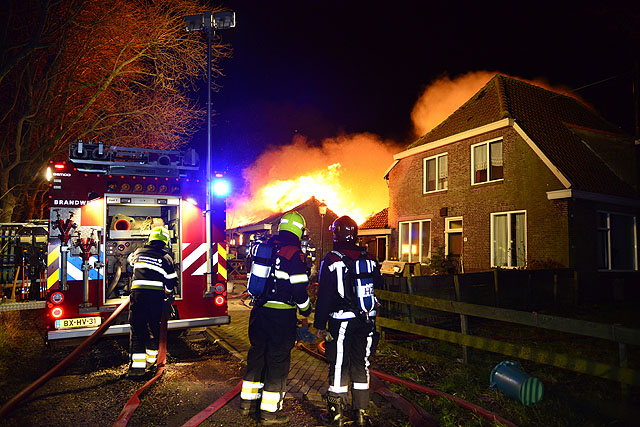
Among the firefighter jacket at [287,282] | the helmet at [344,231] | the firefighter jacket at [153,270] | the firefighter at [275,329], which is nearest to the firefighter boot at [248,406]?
the firefighter at [275,329]

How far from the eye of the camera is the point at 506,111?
48.4ft

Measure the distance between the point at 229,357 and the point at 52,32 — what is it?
864 cm

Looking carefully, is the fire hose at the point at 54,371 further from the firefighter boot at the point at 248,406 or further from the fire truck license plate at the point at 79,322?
the firefighter boot at the point at 248,406

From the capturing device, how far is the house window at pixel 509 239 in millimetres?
13844

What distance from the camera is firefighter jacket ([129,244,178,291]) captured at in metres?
5.62

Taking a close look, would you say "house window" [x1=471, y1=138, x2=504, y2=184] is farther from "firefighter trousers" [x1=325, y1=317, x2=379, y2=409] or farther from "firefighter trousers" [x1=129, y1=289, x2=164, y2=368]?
"firefighter trousers" [x1=129, y1=289, x2=164, y2=368]

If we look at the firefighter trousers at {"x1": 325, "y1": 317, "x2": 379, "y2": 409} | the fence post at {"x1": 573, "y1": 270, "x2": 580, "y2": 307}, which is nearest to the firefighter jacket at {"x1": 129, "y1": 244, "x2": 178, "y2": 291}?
the firefighter trousers at {"x1": 325, "y1": 317, "x2": 379, "y2": 409}

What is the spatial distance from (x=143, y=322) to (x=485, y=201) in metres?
12.7

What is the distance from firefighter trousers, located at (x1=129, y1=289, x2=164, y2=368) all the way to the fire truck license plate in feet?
2.27

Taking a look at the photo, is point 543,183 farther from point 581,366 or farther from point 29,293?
point 29,293

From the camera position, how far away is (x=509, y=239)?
560 inches

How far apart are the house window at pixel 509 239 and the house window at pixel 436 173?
2.96m

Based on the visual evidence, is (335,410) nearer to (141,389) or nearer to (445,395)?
(445,395)

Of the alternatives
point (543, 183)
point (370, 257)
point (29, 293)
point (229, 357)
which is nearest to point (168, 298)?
point (229, 357)
